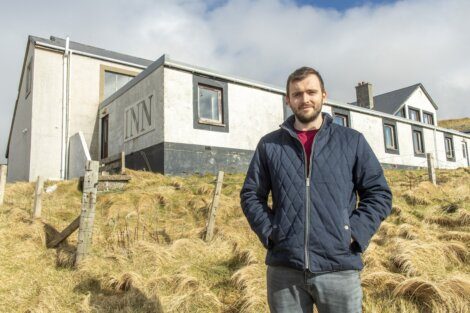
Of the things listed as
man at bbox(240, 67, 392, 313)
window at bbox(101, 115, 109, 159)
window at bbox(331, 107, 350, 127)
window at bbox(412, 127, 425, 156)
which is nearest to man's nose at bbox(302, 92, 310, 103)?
man at bbox(240, 67, 392, 313)

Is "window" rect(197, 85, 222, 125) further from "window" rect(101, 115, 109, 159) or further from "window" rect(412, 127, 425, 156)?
"window" rect(412, 127, 425, 156)

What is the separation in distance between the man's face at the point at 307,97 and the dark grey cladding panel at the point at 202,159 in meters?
11.1

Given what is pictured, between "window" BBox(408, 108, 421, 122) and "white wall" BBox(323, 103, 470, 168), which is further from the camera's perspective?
"window" BBox(408, 108, 421, 122)

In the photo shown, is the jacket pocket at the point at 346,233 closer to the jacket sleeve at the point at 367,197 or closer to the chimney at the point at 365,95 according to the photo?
the jacket sleeve at the point at 367,197

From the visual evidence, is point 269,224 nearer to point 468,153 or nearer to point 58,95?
point 58,95

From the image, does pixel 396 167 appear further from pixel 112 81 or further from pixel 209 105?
pixel 112 81

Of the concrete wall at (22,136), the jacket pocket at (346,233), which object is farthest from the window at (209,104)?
the jacket pocket at (346,233)

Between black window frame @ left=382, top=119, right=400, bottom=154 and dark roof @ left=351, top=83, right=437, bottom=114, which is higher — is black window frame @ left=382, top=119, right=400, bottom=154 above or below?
below

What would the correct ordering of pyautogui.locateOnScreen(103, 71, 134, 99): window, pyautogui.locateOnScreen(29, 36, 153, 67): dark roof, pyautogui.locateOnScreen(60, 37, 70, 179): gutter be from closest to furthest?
pyautogui.locateOnScreen(60, 37, 70, 179): gutter, pyautogui.locateOnScreen(29, 36, 153, 67): dark roof, pyautogui.locateOnScreen(103, 71, 134, 99): window

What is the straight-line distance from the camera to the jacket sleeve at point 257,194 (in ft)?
7.83

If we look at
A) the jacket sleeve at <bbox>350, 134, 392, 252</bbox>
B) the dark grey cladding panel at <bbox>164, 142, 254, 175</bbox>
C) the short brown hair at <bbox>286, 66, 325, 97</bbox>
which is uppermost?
the dark grey cladding panel at <bbox>164, 142, 254, 175</bbox>

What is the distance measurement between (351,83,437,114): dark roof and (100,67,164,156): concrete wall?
18.7 m

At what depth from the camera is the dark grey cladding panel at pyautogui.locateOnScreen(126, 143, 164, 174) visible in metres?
13.4

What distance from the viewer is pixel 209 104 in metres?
14.8
